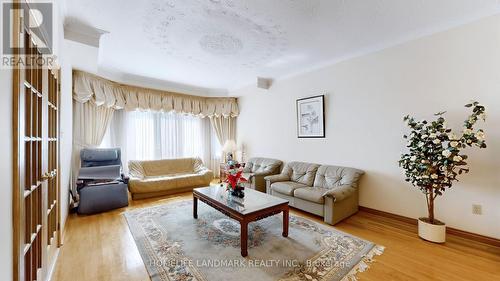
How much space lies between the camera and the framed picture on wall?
400 centimetres

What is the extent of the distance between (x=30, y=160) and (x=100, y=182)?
2.69m

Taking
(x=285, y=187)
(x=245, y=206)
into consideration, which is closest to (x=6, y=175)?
(x=245, y=206)

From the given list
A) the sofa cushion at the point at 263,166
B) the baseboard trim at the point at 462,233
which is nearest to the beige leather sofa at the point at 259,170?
the sofa cushion at the point at 263,166

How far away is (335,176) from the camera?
3.53 m

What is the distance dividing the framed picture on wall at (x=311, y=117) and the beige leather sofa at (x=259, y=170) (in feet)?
3.04

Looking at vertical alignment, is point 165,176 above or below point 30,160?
below

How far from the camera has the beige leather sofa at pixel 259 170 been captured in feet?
14.3

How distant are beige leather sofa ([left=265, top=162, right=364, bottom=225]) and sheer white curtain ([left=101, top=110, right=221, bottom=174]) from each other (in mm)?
2804

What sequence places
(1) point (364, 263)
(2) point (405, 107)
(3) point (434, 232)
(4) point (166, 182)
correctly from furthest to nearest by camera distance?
(4) point (166, 182) → (2) point (405, 107) → (3) point (434, 232) → (1) point (364, 263)

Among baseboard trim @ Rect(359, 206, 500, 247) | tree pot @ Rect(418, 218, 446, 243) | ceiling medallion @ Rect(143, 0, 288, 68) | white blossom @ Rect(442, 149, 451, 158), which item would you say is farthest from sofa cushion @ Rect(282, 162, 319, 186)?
ceiling medallion @ Rect(143, 0, 288, 68)

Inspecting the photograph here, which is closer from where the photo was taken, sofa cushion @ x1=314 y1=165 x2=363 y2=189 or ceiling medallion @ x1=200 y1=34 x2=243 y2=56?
ceiling medallion @ x1=200 y1=34 x2=243 y2=56

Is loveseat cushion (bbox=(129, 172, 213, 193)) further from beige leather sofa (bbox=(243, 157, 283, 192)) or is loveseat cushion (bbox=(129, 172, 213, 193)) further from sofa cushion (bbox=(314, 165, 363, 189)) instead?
sofa cushion (bbox=(314, 165, 363, 189))

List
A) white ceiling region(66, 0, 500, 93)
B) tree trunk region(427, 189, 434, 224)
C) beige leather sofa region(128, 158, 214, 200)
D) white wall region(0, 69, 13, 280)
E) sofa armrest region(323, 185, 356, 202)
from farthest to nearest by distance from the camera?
beige leather sofa region(128, 158, 214, 200)
sofa armrest region(323, 185, 356, 202)
tree trunk region(427, 189, 434, 224)
white ceiling region(66, 0, 500, 93)
white wall region(0, 69, 13, 280)

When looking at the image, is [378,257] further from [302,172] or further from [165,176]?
[165,176]
